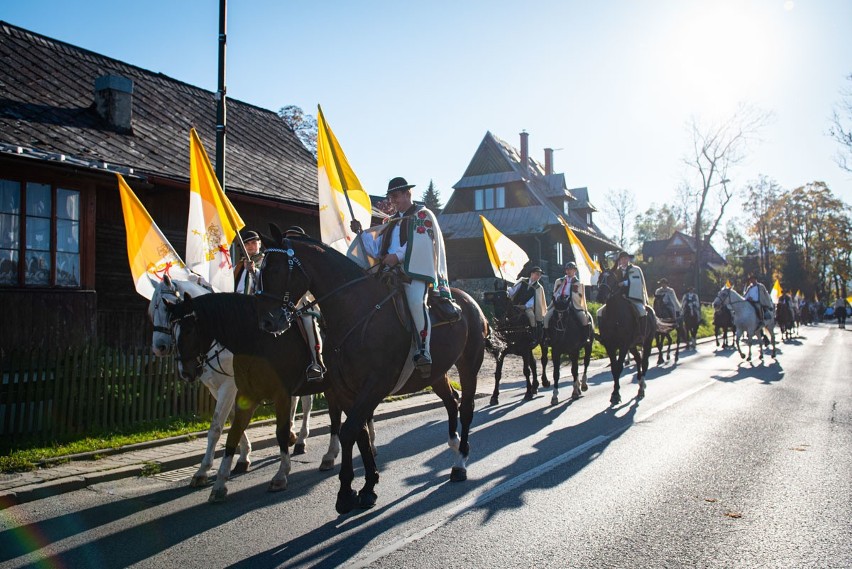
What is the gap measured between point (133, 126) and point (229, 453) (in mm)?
11745

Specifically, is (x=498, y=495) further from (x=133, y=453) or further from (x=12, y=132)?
(x=12, y=132)

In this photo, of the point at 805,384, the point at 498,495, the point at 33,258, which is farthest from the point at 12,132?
the point at 805,384

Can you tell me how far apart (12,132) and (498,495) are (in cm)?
1104

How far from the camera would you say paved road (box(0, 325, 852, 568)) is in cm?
458

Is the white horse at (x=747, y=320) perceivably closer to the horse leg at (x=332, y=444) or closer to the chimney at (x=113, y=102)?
the horse leg at (x=332, y=444)

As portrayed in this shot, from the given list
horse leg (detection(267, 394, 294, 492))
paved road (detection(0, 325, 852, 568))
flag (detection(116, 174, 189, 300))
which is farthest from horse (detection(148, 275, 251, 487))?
flag (detection(116, 174, 189, 300))

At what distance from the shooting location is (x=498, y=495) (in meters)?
→ 5.98

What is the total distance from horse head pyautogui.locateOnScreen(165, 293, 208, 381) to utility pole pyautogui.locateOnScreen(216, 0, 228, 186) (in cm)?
450

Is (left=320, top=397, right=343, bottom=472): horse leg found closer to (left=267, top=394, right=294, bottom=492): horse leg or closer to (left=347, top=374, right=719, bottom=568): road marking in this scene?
(left=267, top=394, right=294, bottom=492): horse leg

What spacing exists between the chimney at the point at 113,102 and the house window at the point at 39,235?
285 centimetres

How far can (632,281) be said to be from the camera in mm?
12875

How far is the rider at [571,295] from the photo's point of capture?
13.1 meters

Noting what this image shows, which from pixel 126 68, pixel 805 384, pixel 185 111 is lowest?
pixel 805 384

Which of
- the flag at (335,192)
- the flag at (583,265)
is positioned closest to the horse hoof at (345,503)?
the flag at (335,192)
